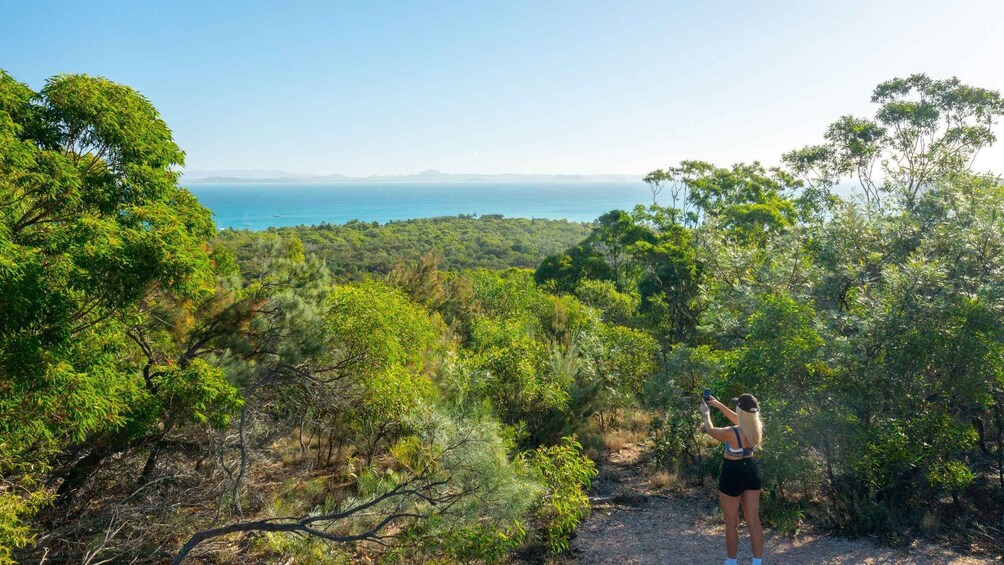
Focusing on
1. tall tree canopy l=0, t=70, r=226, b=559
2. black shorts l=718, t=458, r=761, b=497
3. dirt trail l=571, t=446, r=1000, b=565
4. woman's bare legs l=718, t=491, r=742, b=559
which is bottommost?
dirt trail l=571, t=446, r=1000, b=565

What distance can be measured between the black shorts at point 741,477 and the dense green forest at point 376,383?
1.19m

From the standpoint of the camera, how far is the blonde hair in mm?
4984

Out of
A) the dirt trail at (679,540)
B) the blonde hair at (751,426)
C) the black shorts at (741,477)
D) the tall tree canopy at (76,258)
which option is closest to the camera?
the tall tree canopy at (76,258)

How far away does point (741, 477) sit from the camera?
5199 mm

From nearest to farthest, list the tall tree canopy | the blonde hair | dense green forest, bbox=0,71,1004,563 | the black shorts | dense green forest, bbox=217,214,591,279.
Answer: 1. the tall tree canopy
2. dense green forest, bbox=0,71,1004,563
3. the blonde hair
4. the black shorts
5. dense green forest, bbox=217,214,591,279

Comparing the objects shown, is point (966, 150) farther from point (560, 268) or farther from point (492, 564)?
point (492, 564)

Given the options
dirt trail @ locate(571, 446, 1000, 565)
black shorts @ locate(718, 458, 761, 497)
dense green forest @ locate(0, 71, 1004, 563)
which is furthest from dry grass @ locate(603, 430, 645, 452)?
black shorts @ locate(718, 458, 761, 497)

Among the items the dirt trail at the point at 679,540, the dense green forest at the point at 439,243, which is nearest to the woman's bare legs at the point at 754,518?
the dirt trail at the point at 679,540

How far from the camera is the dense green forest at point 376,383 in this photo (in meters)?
4.36

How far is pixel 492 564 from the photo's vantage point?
5.38 metres

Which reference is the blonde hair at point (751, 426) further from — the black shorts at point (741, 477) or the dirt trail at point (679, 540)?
the dirt trail at point (679, 540)

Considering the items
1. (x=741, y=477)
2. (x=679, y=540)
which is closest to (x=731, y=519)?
(x=741, y=477)

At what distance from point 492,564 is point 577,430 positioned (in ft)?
18.5

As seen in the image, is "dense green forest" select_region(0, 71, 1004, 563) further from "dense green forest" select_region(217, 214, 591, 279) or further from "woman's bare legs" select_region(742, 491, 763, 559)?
"dense green forest" select_region(217, 214, 591, 279)
